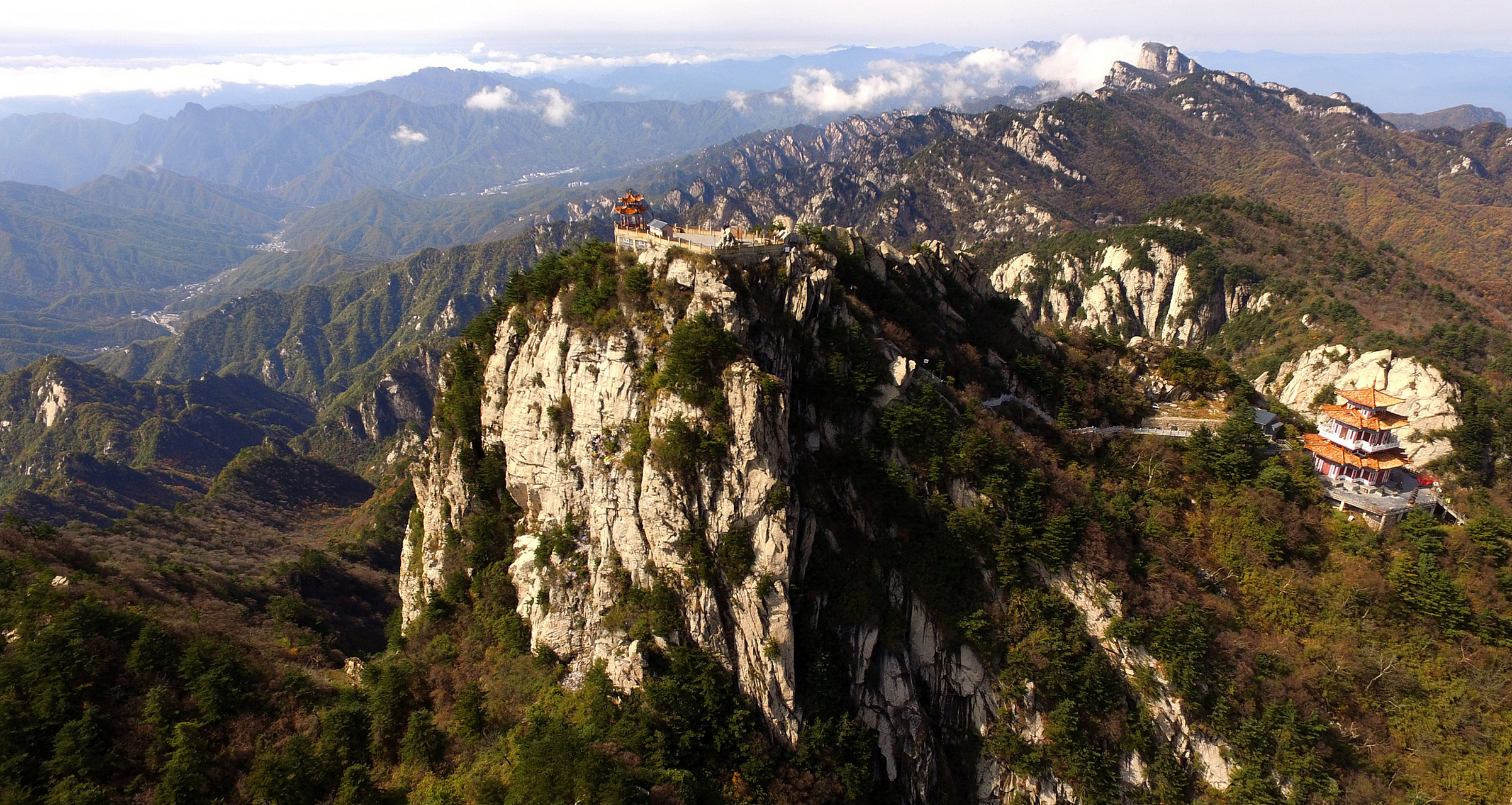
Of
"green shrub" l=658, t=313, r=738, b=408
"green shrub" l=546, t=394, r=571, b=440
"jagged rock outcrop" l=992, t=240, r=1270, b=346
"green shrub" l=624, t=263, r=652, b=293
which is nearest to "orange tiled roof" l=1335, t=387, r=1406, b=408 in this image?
"green shrub" l=658, t=313, r=738, b=408

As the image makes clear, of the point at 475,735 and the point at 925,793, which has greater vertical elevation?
the point at 475,735

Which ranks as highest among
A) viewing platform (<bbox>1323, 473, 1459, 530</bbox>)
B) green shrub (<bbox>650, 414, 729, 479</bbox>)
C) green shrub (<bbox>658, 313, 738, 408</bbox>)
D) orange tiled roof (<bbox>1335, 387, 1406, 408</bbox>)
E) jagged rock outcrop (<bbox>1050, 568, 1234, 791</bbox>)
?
green shrub (<bbox>658, 313, 738, 408</bbox>)

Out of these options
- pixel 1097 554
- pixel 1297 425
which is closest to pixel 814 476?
pixel 1097 554

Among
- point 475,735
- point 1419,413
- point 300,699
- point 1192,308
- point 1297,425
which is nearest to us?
point 475,735

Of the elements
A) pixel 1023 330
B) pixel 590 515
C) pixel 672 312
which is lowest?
pixel 590 515

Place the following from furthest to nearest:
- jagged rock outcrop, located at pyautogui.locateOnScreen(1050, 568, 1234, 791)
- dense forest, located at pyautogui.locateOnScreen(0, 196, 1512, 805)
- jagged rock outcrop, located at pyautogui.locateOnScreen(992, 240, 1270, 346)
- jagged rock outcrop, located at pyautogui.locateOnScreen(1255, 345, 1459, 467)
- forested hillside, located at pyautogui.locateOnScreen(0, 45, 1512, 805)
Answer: jagged rock outcrop, located at pyautogui.locateOnScreen(992, 240, 1270, 346)
jagged rock outcrop, located at pyautogui.locateOnScreen(1255, 345, 1459, 467)
jagged rock outcrop, located at pyautogui.locateOnScreen(1050, 568, 1234, 791)
forested hillside, located at pyautogui.locateOnScreen(0, 45, 1512, 805)
dense forest, located at pyautogui.locateOnScreen(0, 196, 1512, 805)

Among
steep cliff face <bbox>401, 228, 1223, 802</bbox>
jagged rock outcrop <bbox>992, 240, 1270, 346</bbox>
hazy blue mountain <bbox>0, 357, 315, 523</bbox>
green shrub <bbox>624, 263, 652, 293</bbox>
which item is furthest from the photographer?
hazy blue mountain <bbox>0, 357, 315, 523</bbox>

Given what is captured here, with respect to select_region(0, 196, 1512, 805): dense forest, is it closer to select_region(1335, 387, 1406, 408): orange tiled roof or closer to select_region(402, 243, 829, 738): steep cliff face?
select_region(402, 243, 829, 738): steep cliff face

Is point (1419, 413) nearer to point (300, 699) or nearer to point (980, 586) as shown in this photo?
point (980, 586)
